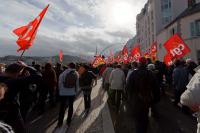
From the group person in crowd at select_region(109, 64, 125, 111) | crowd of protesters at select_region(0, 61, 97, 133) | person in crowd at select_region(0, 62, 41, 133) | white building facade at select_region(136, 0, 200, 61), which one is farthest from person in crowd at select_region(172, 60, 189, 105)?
white building facade at select_region(136, 0, 200, 61)

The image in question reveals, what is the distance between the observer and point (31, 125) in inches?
301

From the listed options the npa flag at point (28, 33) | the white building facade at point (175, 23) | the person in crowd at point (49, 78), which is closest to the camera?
the npa flag at point (28, 33)

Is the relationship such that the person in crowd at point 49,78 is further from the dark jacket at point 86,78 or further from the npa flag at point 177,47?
the npa flag at point 177,47

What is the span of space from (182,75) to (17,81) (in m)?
6.47

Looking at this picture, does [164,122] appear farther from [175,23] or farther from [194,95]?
[175,23]

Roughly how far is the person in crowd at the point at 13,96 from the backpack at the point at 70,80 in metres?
3.16

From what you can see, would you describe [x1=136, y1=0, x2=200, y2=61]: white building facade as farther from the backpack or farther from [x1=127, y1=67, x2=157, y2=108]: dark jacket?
[x1=127, y1=67, x2=157, y2=108]: dark jacket

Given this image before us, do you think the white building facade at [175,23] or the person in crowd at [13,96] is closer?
the person in crowd at [13,96]

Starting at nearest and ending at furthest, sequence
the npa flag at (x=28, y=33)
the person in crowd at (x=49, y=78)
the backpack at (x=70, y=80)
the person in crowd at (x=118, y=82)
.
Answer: the npa flag at (x=28, y=33) → the backpack at (x=70, y=80) → the person in crowd at (x=118, y=82) → the person in crowd at (x=49, y=78)

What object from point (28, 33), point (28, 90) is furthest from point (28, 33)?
point (28, 90)

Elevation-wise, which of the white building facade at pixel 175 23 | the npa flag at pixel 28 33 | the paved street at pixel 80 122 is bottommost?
the paved street at pixel 80 122

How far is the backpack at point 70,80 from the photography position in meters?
7.54

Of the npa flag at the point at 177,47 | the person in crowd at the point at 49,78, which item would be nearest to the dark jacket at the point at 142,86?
the person in crowd at the point at 49,78

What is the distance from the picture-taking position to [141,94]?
5.42m
